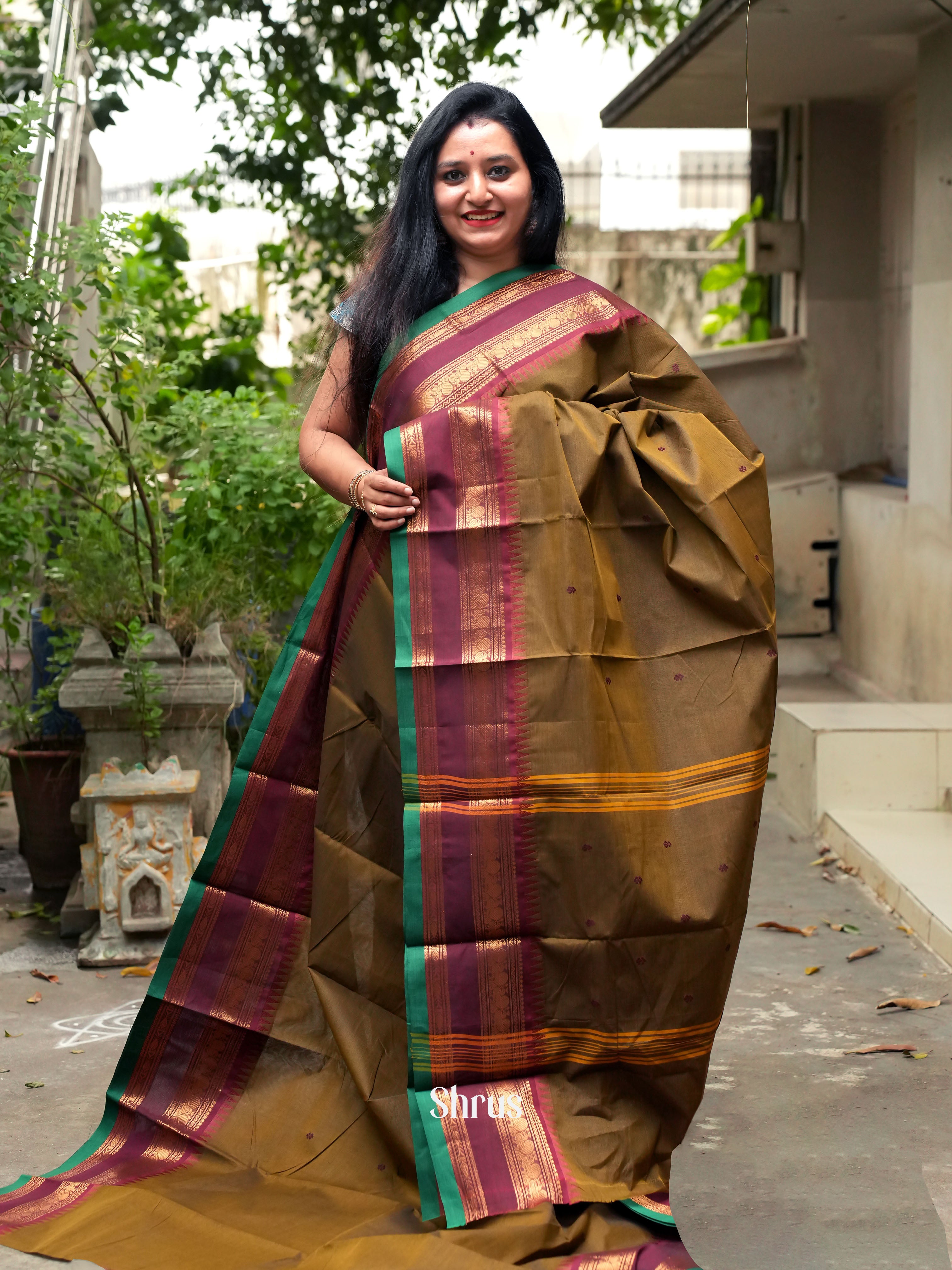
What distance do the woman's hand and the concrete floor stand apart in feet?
3.92

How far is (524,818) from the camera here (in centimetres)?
211

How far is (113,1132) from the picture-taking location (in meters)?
2.48

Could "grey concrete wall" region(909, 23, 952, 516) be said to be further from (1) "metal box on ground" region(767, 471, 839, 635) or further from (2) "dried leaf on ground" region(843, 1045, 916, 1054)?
(2) "dried leaf on ground" region(843, 1045, 916, 1054)

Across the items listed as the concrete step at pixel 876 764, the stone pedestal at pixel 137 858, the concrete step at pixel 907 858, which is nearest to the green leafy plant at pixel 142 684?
the stone pedestal at pixel 137 858

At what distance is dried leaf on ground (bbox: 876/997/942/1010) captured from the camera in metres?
3.18

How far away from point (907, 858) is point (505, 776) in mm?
2282

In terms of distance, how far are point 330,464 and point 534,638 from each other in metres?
0.50

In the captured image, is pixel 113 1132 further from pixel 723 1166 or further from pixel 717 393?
pixel 717 393

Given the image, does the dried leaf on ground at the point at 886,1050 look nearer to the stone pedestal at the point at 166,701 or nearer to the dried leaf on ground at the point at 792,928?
the dried leaf on ground at the point at 792,928

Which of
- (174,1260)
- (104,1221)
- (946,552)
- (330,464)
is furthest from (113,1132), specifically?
(946,552)

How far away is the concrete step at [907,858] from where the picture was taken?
11.7 feet

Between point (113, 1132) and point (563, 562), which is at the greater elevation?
point (563, 562)

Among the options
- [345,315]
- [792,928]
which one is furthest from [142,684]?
[792,928]

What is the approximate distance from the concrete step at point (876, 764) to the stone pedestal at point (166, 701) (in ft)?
6.43
